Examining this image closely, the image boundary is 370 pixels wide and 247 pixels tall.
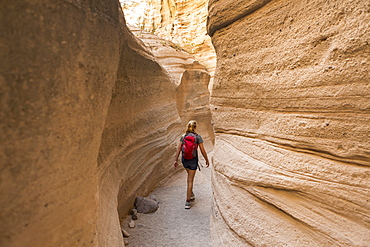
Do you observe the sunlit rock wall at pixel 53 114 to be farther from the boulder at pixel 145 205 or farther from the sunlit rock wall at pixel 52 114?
the boulder at pixel 145 205

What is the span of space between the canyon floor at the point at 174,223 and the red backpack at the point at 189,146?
2.87 feet

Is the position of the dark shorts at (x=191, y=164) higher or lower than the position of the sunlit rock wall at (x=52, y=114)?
lower

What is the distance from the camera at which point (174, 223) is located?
10.5ft

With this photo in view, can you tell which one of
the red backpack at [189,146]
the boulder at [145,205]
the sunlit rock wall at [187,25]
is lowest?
the boulder at [145,205]

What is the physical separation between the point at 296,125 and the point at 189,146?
190cm

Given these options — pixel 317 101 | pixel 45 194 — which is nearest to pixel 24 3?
pixel 45 194

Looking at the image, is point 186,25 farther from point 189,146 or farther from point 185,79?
point 189,146

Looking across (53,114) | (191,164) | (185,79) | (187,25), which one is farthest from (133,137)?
(187,25)

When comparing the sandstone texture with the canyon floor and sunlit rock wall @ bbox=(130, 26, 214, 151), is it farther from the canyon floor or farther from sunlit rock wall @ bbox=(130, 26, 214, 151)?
the canyon floor

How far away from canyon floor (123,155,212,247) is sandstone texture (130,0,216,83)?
7.20 meters

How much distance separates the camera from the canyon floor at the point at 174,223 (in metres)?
2.81

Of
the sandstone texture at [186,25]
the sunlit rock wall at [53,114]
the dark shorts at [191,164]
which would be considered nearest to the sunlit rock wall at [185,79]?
the sandstone texture at [186,25]

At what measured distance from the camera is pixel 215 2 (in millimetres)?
2697

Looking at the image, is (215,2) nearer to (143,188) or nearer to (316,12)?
(316,12)
